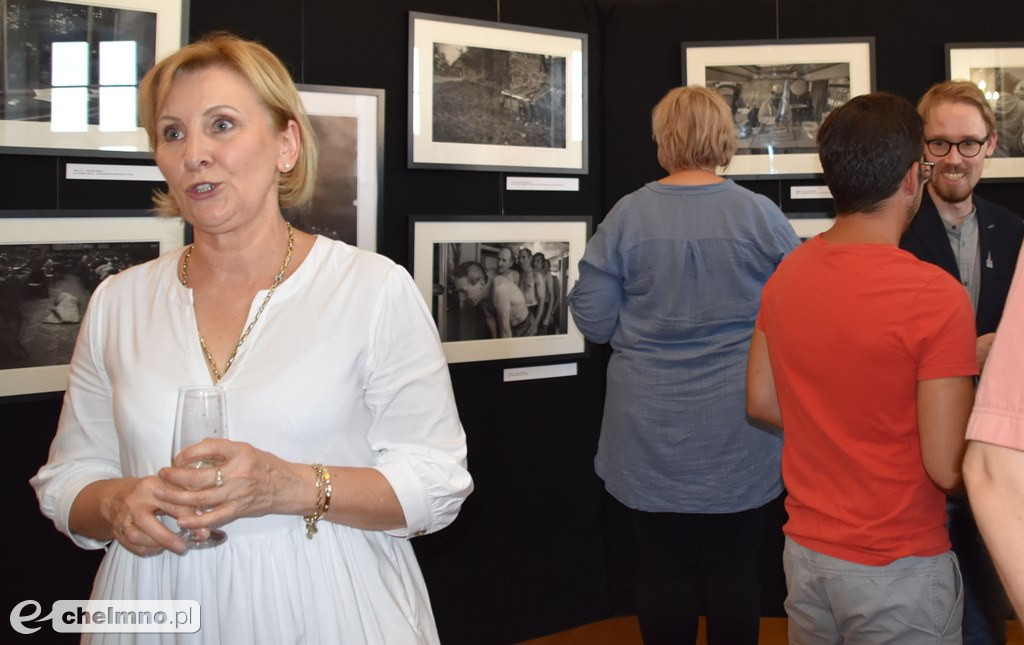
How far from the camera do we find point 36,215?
10.5ft

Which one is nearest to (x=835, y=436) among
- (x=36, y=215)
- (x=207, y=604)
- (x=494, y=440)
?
(x=207, y=604)

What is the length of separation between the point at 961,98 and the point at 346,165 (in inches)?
89.0

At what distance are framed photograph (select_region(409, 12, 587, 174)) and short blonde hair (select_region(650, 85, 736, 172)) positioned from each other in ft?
3.38

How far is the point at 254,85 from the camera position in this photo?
1.91 meters

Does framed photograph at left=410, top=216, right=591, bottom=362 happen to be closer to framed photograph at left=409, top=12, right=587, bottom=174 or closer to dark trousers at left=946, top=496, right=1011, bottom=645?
framed photograph at left=409, top=12, right=587, bottom=174

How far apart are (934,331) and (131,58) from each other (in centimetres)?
278

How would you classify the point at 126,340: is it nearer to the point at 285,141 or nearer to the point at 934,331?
the point at 285,141

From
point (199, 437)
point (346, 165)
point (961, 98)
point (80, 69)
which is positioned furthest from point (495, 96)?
point (199, 437)

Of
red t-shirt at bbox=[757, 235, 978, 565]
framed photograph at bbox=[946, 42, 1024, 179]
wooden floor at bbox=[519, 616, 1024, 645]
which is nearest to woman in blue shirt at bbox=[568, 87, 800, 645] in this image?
red t-shirt at bbox=[757, 235, 978, 565]

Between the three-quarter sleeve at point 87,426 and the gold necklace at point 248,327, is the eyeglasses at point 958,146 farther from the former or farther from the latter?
the three-quarter sleeve at point 87,426

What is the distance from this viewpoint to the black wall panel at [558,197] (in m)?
3.99

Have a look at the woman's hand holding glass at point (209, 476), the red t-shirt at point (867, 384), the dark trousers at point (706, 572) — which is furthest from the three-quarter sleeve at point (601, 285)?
the woman's hand holding glass at point (209, 476)

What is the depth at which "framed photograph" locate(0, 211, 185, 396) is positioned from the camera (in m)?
3.16

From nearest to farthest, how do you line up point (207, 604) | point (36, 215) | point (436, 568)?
point (207, 604), point (36, 215), point (436, 568)
